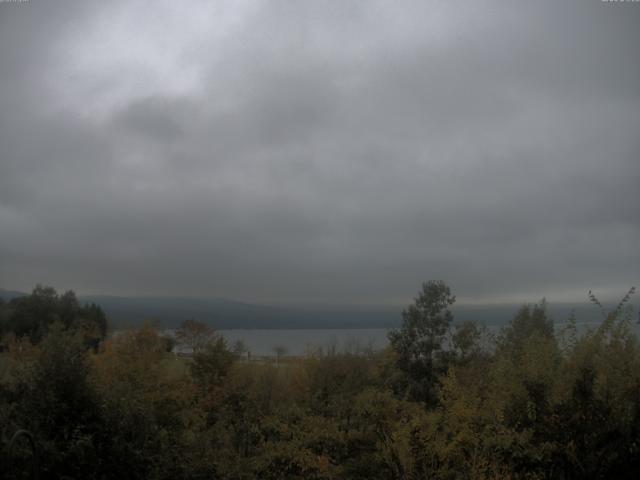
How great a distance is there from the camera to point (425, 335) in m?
29.1

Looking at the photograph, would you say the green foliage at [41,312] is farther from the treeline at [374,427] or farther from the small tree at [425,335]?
the treeline at [374,427]

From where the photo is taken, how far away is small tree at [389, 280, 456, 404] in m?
28.5

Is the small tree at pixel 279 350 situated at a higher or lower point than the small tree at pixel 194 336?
lower

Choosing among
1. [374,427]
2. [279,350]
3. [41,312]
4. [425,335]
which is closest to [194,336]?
[279,350]

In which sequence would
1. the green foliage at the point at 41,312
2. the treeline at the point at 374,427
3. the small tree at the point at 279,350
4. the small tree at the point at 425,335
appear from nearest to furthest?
the treeline at the point at 374,427
the small tree at the point at 425,335
the small tree at the point at 279,350
the green foliage at the point at 41,312

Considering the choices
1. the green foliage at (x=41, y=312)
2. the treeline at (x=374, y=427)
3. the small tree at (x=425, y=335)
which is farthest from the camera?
the green foliage at (x=41, y=312)

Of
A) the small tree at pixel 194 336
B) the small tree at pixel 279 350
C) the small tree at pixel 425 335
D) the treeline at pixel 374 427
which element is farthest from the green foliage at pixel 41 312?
the treeline at pixel 374 427

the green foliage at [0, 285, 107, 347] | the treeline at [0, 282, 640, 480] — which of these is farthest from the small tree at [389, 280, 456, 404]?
the green foliage at [0, 285, 107, 347]

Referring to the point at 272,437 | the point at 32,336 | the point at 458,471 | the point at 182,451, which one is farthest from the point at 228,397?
the point at 32,336

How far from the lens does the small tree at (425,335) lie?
93.7ft

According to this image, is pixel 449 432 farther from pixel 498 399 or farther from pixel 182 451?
pixel 182 451

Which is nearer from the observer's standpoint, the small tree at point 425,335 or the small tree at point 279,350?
the small tree at point 425,335

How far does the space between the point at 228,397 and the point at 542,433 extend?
644 inches

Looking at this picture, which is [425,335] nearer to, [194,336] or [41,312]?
[194,336]
